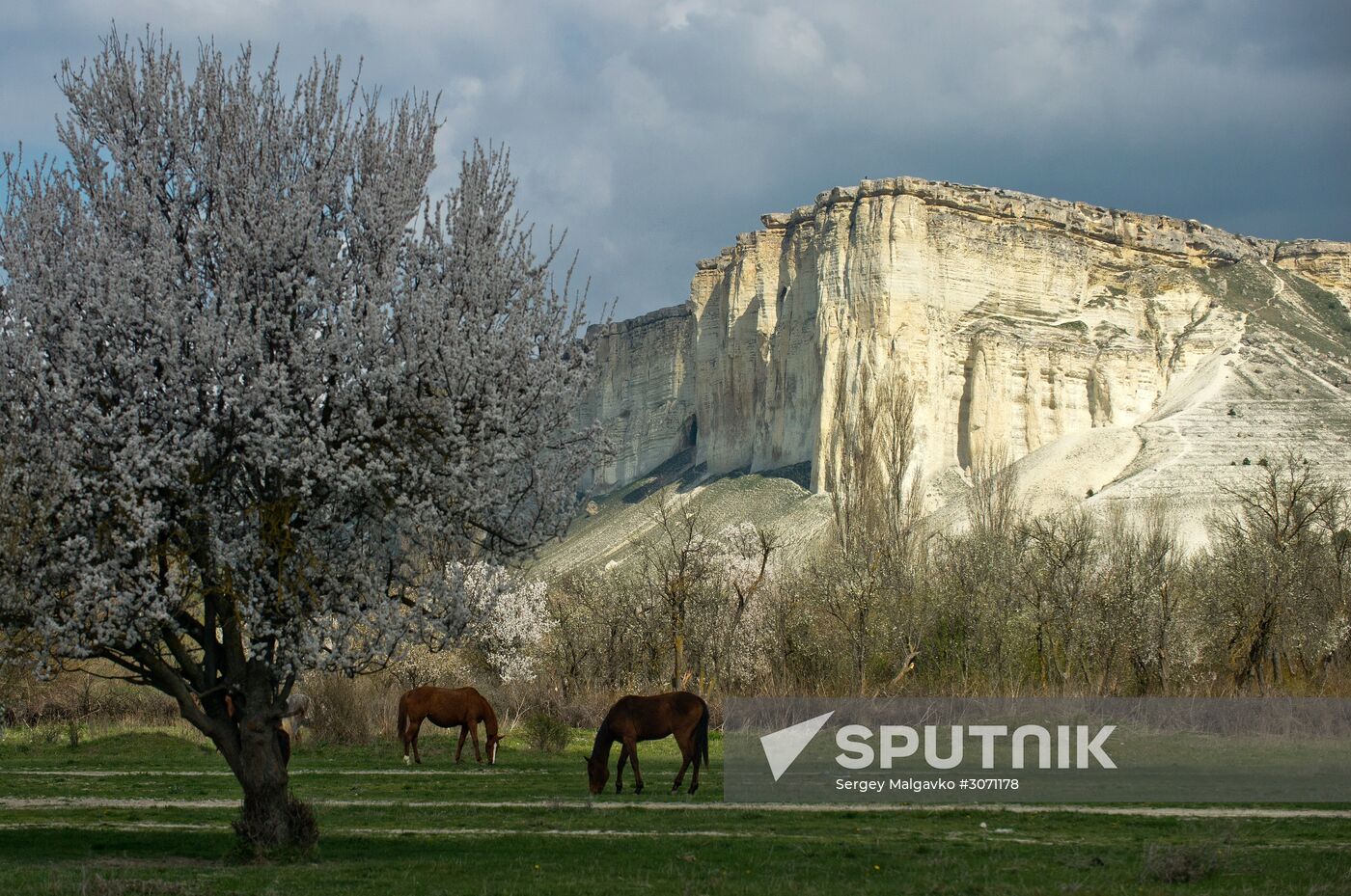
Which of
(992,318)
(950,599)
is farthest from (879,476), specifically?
(992,318)

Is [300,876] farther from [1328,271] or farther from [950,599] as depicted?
[1328,271]

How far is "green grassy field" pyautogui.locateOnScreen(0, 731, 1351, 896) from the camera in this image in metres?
12.2

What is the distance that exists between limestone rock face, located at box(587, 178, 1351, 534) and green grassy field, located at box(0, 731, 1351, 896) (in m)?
76.0

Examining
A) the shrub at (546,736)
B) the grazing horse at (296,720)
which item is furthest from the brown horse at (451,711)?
the shrub at (546,736)

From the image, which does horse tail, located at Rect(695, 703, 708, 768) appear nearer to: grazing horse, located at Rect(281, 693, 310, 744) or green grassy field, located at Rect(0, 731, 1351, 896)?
green grassy field, located at Rect(0, 731, 1351, 896)

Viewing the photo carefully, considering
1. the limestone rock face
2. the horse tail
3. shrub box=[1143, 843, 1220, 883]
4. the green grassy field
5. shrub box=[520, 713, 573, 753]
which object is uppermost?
the limestone rock face

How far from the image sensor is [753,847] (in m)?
14.8

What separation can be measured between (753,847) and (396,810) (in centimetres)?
635

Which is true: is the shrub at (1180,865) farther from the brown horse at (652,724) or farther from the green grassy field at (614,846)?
the brown horse at (652,724)

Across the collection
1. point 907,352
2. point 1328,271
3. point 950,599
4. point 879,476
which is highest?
point 1328,271

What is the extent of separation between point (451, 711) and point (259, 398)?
16753 millimetres

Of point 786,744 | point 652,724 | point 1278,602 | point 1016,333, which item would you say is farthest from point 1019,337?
point 652,724

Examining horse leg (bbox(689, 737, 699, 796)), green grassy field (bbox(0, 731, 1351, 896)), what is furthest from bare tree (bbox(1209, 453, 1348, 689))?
green grassy field (bbox(0, 731, 1351, 896))

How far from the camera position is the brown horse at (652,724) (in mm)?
20359
